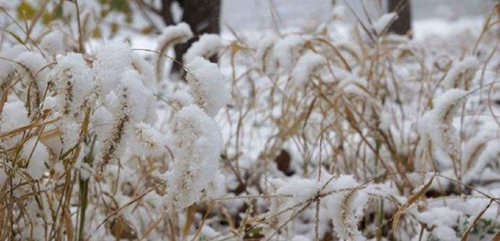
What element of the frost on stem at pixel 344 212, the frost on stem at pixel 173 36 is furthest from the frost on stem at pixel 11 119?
the frost on stem at pixel 173 36

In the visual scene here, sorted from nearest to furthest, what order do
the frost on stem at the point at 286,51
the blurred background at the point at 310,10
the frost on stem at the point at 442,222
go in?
the frost on stem at the point at 442,222
the frost on stem at the point at 286,51
the blurred background at the point at 310,10

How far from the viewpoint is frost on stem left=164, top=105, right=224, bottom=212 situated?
2.13 ft

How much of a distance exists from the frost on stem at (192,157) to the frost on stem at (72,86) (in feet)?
0.33

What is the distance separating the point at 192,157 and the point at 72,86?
0.48ft

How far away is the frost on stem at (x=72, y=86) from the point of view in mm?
676

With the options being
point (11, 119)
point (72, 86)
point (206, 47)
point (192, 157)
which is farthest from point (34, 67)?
point (206, 47)

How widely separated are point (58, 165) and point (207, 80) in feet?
0.75

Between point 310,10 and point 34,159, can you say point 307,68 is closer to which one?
point 34,159

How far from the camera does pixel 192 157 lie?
0.65 metres

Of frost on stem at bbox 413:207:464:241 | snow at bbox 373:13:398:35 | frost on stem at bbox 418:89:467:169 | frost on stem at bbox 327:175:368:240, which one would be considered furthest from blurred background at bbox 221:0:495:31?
frost on stem at bbox 327:175:368:240

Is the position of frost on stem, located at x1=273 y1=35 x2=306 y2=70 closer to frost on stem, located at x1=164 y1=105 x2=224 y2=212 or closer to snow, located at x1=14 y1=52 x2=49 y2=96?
snow, located at x1=14 y1=52 x2=49 y2=96

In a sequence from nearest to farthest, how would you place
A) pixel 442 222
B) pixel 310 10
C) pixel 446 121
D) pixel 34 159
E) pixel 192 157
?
pixel 192 157 → pixel 34 159 → pixel 446 121 → pixel 442 222 → pixel 310 10

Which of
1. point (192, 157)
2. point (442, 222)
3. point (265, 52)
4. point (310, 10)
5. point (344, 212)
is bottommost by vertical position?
point (442, 222)

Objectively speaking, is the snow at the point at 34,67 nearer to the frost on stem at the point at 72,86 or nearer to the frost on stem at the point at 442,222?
the frost on stem at the point at 72,86
